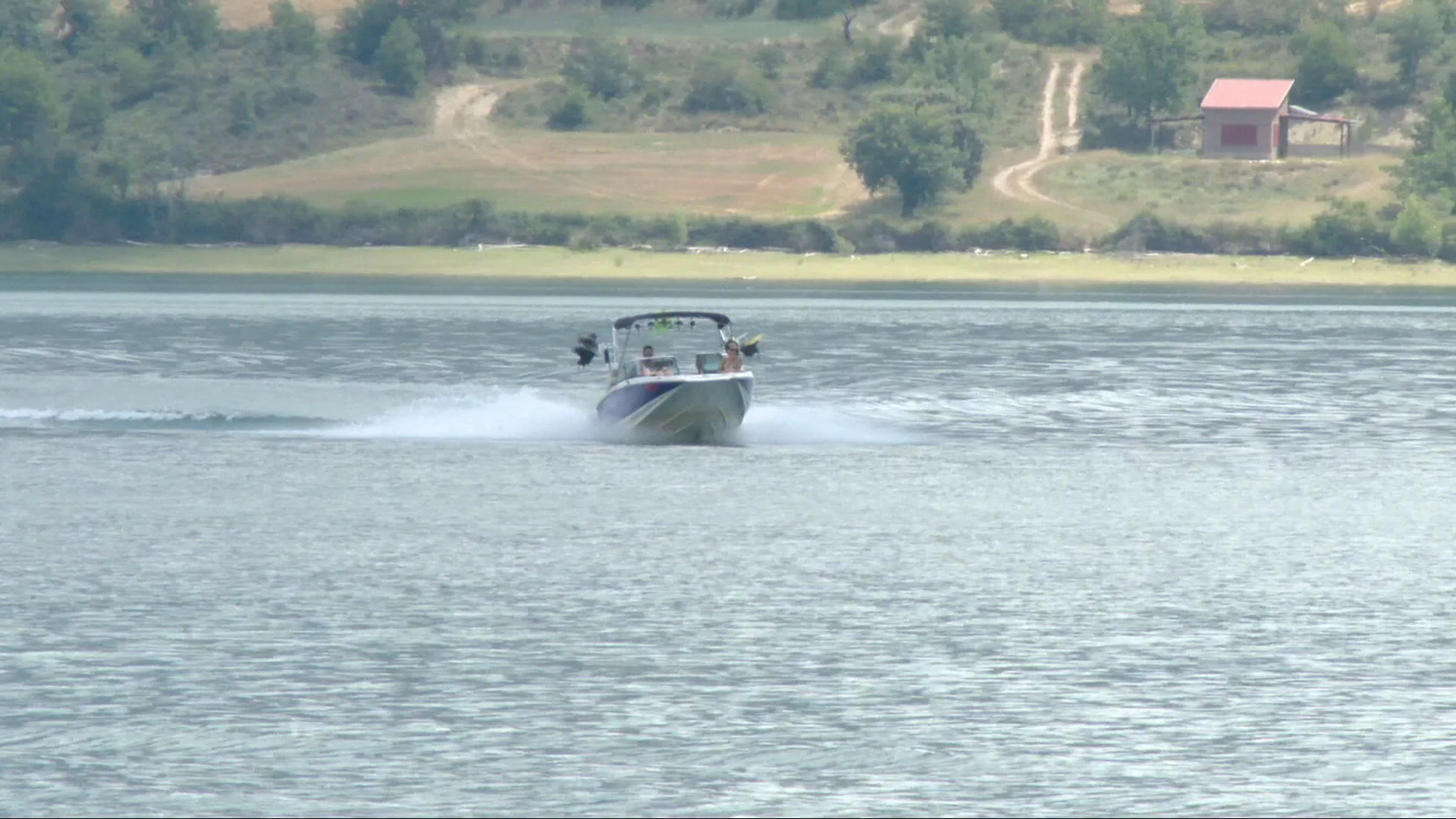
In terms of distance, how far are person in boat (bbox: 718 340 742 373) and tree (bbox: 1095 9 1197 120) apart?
130399mm

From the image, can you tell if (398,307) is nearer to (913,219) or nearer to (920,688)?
(913,219)

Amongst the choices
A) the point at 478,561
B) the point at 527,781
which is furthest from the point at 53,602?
the point at 527,781

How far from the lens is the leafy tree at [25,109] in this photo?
17862cm

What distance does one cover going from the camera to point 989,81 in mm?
189125

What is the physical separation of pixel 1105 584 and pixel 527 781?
1619 cm

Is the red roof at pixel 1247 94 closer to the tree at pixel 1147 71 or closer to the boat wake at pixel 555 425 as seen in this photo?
the tree at pixel 1147 71

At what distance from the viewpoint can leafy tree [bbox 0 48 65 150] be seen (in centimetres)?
17862

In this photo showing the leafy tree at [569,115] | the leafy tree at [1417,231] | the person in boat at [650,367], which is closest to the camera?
the person in boat at [650,367]

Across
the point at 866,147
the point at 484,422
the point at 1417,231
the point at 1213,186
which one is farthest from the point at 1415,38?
the point at 484,422

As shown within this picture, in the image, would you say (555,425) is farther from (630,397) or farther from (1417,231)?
(1417,231)

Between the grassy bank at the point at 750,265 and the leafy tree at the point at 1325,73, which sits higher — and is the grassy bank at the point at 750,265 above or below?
below

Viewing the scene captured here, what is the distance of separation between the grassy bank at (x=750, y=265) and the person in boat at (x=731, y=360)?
93590 mm

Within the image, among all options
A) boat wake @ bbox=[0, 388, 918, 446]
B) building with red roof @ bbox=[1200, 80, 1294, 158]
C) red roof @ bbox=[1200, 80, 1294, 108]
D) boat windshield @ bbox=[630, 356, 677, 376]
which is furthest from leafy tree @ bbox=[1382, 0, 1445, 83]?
boat windshield @ bbox=[630, 356, 677, 376]

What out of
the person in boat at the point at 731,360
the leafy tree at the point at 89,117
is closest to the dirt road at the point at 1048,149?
the leafy tree at the point at 89,117
